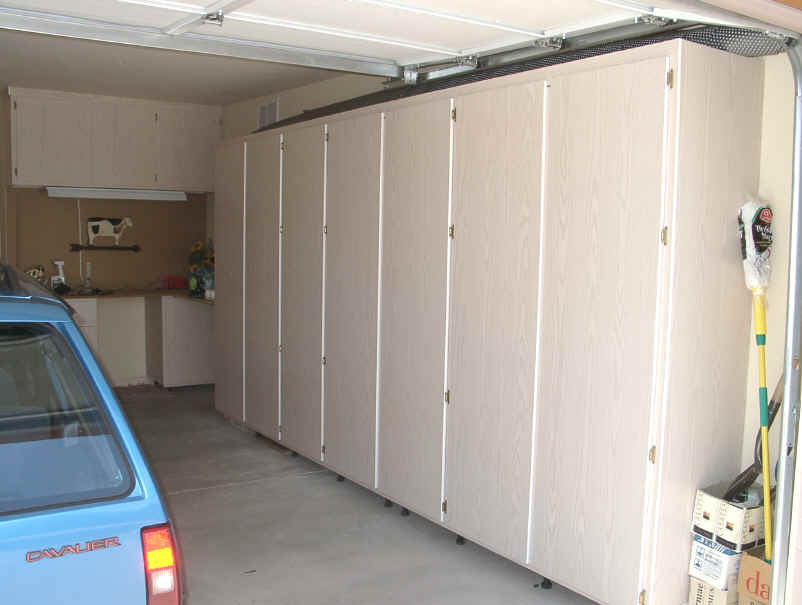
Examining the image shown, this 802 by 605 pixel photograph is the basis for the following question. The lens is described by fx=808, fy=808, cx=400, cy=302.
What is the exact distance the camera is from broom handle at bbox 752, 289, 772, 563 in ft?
9.71

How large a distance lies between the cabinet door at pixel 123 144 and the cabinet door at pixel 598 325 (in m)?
5.02

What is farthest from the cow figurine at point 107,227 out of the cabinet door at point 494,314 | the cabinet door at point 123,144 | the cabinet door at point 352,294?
the cabinet door at point 494,314

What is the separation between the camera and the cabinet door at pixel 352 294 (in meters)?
4.50

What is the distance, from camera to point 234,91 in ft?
22.2

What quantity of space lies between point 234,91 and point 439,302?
363 cm

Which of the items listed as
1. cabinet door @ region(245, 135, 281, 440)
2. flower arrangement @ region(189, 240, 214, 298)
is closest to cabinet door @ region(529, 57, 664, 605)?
cabinet door @ region(245, 135, 281, 440)

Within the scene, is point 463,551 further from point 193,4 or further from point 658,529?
point 193,4

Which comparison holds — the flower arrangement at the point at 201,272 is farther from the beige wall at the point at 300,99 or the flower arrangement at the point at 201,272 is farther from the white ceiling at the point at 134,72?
the white ceiling at the point at 134,72

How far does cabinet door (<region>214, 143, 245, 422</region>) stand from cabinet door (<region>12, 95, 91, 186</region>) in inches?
63.8

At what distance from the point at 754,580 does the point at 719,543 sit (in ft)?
0.55

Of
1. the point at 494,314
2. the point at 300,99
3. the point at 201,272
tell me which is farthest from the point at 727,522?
the point at 201,272

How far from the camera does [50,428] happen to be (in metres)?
1.92

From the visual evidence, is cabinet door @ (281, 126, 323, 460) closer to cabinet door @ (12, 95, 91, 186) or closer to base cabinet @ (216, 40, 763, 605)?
base cabinet @ (216, 40, 763, 605)

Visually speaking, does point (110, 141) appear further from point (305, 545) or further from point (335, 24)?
point (305, 545)
